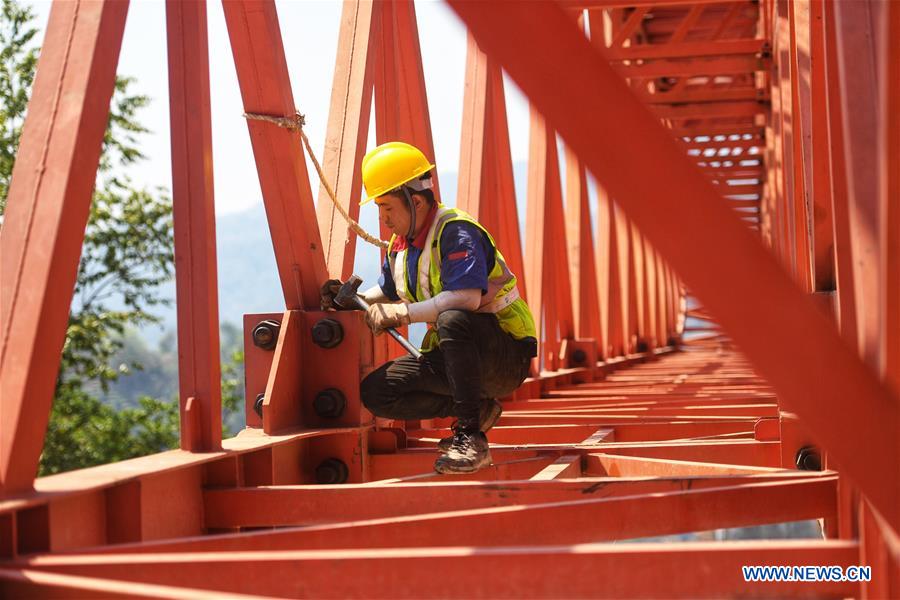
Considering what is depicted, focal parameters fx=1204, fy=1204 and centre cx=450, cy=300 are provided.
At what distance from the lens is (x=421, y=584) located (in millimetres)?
3002

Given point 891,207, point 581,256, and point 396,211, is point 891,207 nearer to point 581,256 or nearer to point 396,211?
point 396,211

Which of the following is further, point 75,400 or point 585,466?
point 75,400

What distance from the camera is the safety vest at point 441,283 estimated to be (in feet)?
17.3

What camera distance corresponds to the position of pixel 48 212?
3602 millimetres

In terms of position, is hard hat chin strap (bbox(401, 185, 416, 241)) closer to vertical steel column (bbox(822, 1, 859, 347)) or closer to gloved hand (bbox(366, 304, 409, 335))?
gloved hand (bbox(366, 304, 409, 335))

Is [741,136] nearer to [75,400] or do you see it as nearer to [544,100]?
[75,400]

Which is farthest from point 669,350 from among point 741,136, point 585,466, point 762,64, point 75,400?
point 585,466

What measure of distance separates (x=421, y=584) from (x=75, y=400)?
1922cm

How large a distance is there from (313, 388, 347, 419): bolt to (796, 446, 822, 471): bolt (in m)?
2.07

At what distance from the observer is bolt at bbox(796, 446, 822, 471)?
192 inches

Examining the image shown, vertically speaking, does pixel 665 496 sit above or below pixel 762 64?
below

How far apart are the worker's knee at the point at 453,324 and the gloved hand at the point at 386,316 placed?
21 cm

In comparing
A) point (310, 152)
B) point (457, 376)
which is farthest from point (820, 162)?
point (310, 152)

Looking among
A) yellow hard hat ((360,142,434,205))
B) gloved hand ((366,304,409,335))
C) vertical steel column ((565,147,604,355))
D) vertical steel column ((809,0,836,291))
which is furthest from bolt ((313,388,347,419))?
vertical steel column ((565,147,604,355))
